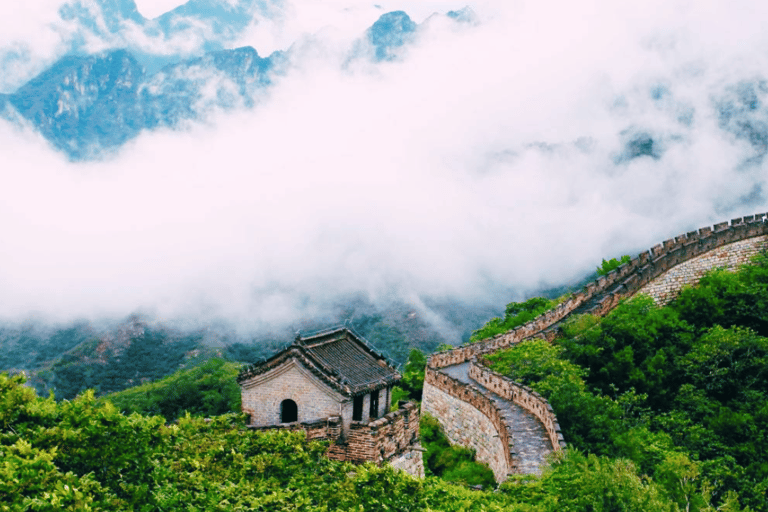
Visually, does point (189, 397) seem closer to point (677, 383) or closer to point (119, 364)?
point (119, 364)

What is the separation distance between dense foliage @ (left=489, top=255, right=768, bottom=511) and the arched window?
838 cm

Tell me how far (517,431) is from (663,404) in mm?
8369

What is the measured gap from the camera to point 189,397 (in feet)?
146

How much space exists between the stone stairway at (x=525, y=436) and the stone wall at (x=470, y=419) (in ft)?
0.93

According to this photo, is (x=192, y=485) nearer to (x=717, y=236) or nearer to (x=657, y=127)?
(x=717, y=236)

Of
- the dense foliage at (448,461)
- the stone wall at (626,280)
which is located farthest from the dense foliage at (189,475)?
the stone wall at (626,280)

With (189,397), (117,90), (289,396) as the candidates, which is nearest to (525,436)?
(289,396)

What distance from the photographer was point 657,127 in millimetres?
92312

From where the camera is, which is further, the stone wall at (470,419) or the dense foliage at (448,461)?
the dense foliage at (448,461)

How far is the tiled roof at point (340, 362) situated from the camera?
16391 mm

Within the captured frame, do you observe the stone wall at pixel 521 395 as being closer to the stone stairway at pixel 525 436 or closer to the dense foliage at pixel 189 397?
the stone stairway at pixel 525 436

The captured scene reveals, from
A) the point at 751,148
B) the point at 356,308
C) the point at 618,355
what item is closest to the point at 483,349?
the point at 618,355

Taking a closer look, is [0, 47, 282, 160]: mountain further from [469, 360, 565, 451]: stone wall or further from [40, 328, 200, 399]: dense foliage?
[469, 360, 565, 451]: stone wall

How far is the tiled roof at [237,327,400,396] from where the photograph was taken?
1639cm
